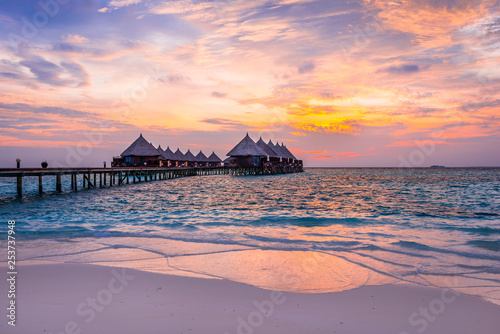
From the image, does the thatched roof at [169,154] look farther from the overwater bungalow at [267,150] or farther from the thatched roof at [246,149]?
the overwater bungalow at [267,150]

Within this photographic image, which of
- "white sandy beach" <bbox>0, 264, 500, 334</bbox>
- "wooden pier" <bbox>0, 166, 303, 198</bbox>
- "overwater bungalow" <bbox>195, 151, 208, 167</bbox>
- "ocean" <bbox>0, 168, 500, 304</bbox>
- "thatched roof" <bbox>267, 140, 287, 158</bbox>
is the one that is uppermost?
"thatched roof" <bbox>267, 140, 287, 158</bbox>

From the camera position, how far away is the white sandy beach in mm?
3111

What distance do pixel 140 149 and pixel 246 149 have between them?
60.4 feet

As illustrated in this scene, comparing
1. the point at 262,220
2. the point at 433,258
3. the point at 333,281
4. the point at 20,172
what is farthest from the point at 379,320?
the point at 20,172

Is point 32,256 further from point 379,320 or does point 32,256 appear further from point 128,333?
point 379,320

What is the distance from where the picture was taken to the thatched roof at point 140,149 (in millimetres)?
49406

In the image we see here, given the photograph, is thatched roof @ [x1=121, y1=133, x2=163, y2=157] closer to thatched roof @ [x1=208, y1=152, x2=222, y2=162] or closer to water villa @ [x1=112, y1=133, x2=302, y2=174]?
water villa @ [x1=112, y1=133, x2=302, y2=174]

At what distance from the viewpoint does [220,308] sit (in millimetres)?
3559

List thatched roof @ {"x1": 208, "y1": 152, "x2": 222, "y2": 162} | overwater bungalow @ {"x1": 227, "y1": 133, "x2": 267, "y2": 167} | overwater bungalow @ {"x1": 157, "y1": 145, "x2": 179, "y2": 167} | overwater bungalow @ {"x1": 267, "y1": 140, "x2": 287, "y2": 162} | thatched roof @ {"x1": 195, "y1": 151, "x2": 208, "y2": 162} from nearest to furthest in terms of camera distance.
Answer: overwater bungalow @ {"x1": 227, "y1": 133, "x2": 267, "y2": 167}, overwater bungalow @ {"x1": 157, "y1": 145, "x2": 179, "y2": 167}, overwater bungalow @ {"x1": 267, "y1": 140, "x2": 287, "y2": 162}, thatched roof @ {"x1": 195, "y1": 151, "x2": 208, "y2": 162}, thatched roof @ {"x1": 208, "y1": 152, "x2": 222, "y2": 162}

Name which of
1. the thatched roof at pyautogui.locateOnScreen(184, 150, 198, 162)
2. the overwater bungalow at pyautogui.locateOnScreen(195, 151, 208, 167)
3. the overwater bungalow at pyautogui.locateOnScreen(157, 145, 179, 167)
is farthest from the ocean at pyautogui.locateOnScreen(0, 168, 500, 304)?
the overwater bungalow at pyautogui.locateOnScreen(195, 151, 208, 167)

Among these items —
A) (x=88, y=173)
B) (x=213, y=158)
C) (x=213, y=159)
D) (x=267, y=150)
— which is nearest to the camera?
(x=88, y=173)

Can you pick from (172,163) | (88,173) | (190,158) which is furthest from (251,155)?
(88,173)

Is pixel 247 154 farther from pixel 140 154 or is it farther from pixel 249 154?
pixel 140 154

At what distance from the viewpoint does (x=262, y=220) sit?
11.4m
